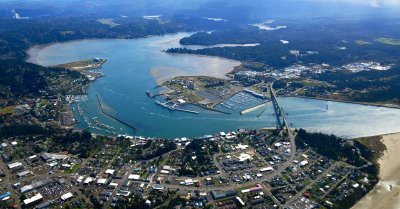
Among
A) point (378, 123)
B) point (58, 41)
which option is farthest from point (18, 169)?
point (58, 41)

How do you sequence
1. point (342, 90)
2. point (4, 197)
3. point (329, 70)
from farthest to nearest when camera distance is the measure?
point (329, 70) < point (342, 90) < point (4, 197)

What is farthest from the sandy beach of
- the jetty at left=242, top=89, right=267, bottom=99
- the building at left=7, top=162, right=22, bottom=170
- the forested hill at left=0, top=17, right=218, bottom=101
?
the forested hill at left=0, top=17, right=218, bottom=101

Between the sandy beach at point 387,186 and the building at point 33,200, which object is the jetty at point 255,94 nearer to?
the sandy beach at point 387,186

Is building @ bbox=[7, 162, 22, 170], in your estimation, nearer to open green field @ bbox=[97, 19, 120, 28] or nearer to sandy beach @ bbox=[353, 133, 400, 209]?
sandy beach @ bbox=[353, 133, 400, 209]

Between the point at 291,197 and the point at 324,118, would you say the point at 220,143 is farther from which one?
the point at 324,118

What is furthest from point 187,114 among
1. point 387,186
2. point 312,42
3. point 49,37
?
point 49,37

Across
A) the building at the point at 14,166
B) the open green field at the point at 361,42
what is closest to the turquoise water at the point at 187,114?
the building at the point at 14,166

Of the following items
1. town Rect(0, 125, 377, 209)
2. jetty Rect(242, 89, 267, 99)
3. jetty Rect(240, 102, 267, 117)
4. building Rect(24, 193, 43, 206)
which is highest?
jetty Rect(242, 89, 267, 99)

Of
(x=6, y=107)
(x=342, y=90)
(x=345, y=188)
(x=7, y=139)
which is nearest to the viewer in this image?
(x=345, y=188)
